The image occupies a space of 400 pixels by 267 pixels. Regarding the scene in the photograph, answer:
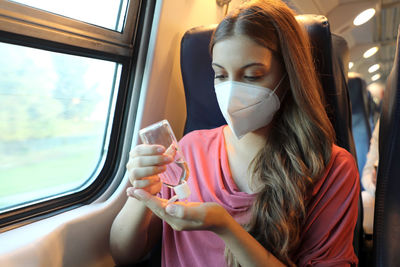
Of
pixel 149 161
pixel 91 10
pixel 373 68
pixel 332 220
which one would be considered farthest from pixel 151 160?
pixel 373 68

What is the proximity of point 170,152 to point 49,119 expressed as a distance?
76 cm

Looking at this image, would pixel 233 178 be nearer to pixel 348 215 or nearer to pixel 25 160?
pixel 348 215

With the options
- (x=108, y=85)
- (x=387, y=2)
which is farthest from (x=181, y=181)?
(x=387, y=2)

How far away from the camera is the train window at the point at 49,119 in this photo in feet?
3.86

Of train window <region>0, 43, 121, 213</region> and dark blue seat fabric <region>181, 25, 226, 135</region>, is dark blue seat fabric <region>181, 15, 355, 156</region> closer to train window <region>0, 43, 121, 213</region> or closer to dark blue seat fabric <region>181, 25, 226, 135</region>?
dark blue seat fabric <region>181, 25, 226, 135</region>

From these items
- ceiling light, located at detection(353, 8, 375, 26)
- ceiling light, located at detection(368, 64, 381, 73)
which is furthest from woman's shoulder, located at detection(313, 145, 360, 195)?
ceiling light, located at detection(368, 64, 381, 73)

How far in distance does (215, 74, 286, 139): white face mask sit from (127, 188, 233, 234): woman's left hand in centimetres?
36

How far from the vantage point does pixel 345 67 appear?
1291 mm

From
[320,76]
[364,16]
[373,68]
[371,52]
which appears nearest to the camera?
[320,76]

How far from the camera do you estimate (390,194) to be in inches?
46.7

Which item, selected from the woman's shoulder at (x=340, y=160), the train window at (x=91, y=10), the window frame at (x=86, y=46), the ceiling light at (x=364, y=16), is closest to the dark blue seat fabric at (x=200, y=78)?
the window frame at (x=86, y=46)

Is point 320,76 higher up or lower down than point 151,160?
higher up

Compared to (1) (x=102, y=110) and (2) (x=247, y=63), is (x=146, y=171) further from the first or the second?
(1) (x=102, y=110)

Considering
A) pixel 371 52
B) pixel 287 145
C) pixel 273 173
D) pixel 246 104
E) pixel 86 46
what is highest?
pixel 371 52
